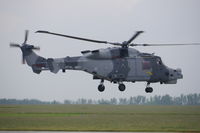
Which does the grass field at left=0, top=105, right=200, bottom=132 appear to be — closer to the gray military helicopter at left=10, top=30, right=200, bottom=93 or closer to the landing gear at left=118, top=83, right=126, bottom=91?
the landing gear at left=118, top=83, right=126, bottom=91

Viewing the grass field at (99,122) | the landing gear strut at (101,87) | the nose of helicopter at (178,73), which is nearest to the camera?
the landing gear strut at (101,87)

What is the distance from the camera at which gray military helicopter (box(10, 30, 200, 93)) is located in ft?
171

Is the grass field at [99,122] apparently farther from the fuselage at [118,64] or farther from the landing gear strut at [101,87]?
the fuselage at [118,64]

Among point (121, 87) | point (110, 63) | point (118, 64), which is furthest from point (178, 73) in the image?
point (110, 63)

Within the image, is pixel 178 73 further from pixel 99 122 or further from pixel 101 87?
pixel 99 122

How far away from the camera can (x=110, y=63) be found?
173ft

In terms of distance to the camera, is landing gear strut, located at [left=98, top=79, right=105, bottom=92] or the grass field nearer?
landing gear strut, located at [left=98, top=79, right=105, bottom=92]

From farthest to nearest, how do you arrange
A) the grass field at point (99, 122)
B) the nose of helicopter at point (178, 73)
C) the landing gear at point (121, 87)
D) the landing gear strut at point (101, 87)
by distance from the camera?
the grass field at point (99, 122) → the nose of helicopter at point (178, 73) → the landing gear strut at point (101, 87) → the landing gear at point (121, 87)

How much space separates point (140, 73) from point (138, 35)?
5725mm

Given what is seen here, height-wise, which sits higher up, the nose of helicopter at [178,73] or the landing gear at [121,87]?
the nose of helicopter at [178,73]

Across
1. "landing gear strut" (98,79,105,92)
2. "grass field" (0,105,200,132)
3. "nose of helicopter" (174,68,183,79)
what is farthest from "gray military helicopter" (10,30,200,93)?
"grass field" (0,105,200,132)

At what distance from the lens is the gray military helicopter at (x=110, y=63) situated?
2046 inches

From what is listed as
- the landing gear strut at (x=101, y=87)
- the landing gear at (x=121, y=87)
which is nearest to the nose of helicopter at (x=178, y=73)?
the landing gear at (x=121, y=87)

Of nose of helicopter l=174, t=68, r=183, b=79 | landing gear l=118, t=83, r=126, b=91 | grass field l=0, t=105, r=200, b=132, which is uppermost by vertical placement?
nose of helicopter l=174, t=68, r=183, b=79
